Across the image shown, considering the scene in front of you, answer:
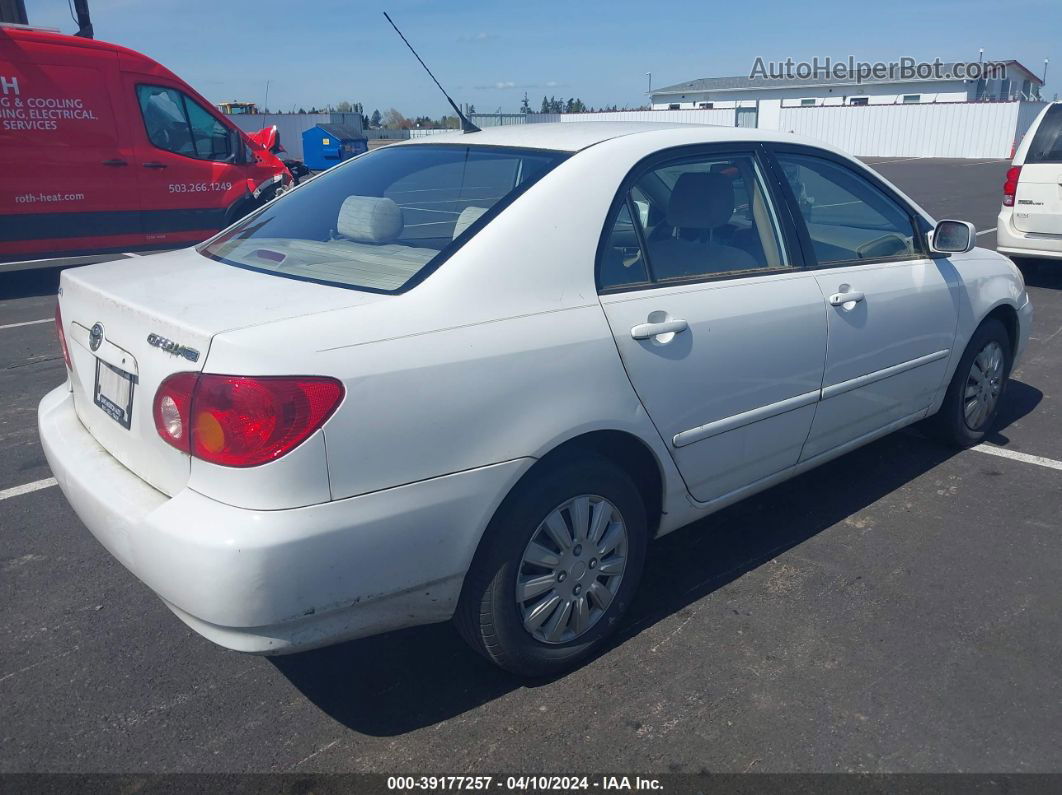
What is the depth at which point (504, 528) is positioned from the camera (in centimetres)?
254

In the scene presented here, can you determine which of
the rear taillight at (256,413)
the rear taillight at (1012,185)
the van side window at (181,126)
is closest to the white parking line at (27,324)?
the van side window at (181,126)

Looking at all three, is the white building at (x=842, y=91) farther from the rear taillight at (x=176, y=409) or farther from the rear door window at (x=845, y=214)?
the rear taillight at (x=176, y=409)

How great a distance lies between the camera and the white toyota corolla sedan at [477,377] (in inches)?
87.0

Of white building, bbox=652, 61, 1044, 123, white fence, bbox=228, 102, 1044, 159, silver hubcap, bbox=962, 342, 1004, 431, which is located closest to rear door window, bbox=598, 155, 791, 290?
silver hubcap, bbox=962, 342, 1004, 431

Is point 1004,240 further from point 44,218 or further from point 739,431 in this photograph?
point 44,218

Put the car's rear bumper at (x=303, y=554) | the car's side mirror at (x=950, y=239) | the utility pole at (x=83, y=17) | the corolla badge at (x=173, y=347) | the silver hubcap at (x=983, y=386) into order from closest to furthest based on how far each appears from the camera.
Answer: the car's rear bumper at (x=303, y=554) → the corolla badge at (x=173, y=347) → the car's side mirror at (x=950, y=239) → the silver hubcap at (x=983, y=386) → the utility pole at (x=83, y=17)

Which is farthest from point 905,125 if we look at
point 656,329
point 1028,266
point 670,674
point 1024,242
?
point 670,674

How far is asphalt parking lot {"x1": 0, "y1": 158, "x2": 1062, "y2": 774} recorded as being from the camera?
250 cm

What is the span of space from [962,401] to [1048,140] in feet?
18.6

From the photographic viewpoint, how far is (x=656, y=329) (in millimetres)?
2854

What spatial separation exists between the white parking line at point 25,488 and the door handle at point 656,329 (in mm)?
3043

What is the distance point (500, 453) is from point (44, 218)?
890cm

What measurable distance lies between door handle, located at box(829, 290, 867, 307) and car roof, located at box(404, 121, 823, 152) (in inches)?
→ 26.5

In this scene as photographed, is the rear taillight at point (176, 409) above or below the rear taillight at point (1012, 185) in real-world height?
above
